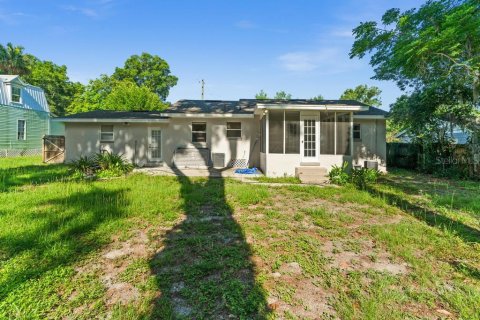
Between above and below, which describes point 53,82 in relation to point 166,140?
above

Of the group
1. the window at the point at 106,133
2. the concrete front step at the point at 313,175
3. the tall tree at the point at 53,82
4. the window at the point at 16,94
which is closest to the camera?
the concrete front step at the point at 313,175

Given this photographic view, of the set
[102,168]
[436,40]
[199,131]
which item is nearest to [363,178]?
[436,40]

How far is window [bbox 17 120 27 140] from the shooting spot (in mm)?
18812

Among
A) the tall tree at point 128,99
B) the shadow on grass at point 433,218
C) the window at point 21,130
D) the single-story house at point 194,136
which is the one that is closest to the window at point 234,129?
the single-story house at point 194,136

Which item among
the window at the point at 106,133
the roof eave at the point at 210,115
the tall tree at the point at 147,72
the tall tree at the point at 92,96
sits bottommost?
the window at the point at 106,133

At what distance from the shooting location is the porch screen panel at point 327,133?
9.55 metres

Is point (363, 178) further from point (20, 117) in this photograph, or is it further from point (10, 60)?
point (10, 60)

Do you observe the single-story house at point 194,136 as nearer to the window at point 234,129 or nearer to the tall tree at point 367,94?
the window at point 234,129

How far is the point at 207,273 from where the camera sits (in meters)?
2.87

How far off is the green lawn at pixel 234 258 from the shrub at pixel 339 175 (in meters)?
2.40

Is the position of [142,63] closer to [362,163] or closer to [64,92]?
[64,92]

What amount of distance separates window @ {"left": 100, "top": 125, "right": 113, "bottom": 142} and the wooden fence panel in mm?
3332

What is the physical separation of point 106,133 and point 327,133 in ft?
37.3

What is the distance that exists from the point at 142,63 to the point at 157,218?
1597 inches
